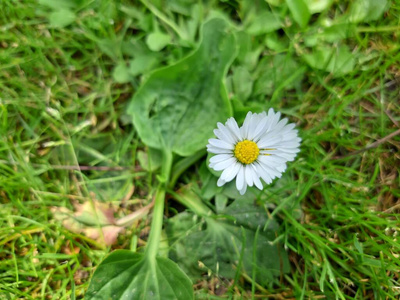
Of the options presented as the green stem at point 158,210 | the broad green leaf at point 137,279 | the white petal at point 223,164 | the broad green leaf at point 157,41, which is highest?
the broad green leaf at point 157,41

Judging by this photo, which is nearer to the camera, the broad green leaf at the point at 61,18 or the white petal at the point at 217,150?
the white petal at the point at 217,150

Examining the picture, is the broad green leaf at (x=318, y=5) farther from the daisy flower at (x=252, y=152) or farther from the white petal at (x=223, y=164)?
the white petal at (x=223, y=164)

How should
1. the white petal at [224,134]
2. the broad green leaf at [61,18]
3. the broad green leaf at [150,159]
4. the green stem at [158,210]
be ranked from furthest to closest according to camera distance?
the broad green leaf at [61,18], the broad green leaf at [150,159], the green stem at [158,210], the white petal at [224,134]

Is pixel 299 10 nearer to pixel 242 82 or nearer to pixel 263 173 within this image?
pixel 242 82

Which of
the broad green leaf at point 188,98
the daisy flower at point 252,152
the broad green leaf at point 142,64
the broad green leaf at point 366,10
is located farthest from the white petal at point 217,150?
the broad green leaf at point 366,10

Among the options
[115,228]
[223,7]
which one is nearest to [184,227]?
[115,228]
